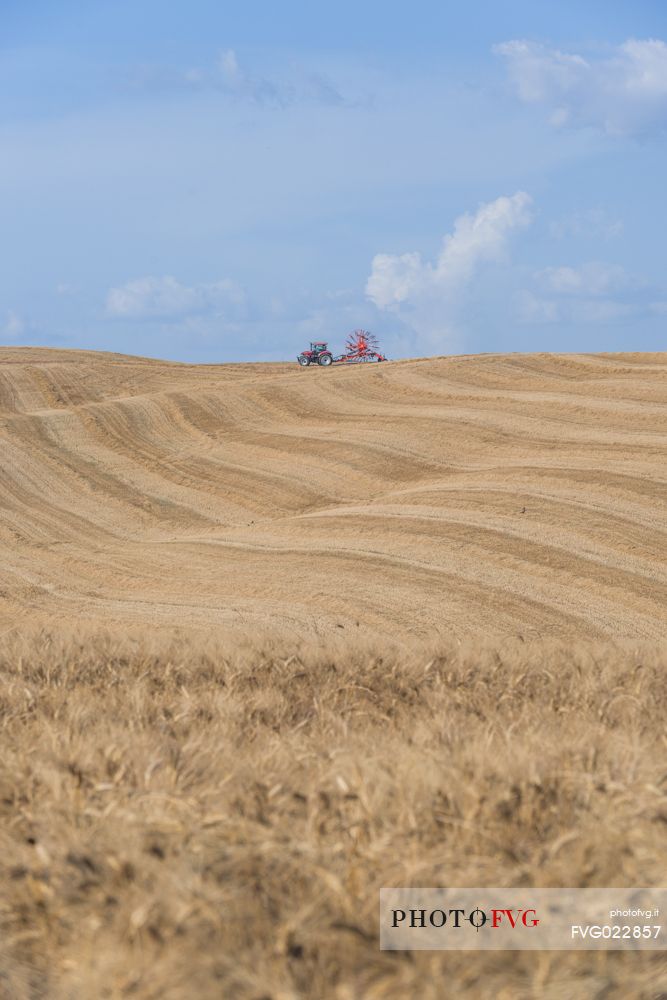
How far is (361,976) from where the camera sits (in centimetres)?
231

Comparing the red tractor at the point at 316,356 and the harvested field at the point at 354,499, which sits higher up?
the red tractor at the point at 316,356

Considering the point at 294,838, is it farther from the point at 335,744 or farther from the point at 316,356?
the point at 316,356

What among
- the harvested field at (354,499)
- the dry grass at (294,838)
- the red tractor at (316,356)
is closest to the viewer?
the dry grass at (294,838)

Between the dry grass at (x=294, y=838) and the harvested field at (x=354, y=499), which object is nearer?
the dry grass at (x=294, y=838)

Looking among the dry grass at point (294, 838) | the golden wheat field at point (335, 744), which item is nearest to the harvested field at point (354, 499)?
the golden wheat field at point (335, 744)

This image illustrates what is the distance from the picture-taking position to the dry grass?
7.65ft

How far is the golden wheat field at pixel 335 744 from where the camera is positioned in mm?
2379

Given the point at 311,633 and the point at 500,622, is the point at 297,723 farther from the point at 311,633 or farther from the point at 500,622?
the point at 500,622

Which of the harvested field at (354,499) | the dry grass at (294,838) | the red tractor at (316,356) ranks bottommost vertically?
the dry grass at (294,838)

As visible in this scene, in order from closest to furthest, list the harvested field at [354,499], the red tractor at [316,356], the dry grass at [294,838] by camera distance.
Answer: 1. the dry grass at [294,838]
2. the harvested field at [354,499]
3. the red tractor at [316,356]

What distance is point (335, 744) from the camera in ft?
12.2

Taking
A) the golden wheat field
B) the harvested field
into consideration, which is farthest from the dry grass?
the harvested field

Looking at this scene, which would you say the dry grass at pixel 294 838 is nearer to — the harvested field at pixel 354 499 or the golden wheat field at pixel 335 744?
the golden wheat field at pixel 335 744

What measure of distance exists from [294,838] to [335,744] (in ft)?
3.21
